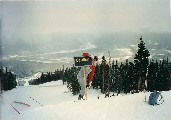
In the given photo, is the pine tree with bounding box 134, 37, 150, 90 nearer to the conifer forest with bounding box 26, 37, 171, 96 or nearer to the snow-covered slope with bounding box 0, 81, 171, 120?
the conifer forest with bounding box 26, 37, 171, 96

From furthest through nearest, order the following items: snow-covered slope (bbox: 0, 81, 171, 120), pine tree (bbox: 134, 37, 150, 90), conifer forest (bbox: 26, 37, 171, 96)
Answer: conifer forest (bbox: 26, 37, 171, 96) → pine tree (bbox: 134, 37, 150, 90) → snow-covered slope (bbox: 0, 81, 171, 120)

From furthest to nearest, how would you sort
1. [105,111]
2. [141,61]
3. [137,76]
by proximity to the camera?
1. [137,76]
2. [141,61]
3. [105,111]

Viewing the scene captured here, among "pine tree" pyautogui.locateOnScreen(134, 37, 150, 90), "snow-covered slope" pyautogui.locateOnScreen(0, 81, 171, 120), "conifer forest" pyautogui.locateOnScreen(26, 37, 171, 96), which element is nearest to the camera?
"snow-covered slope" pyautogui.locateOnScreen(0, 81, 171, 120)

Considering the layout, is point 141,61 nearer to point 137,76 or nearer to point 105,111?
point 137,76

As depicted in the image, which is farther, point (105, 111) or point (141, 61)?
point (141, 61)

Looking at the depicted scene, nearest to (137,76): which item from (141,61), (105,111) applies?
(141,61)

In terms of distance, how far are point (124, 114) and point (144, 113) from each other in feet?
2.18

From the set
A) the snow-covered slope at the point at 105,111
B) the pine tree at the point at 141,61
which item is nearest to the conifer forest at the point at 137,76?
the pine tree at the point at 141,61

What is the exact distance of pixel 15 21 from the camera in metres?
120

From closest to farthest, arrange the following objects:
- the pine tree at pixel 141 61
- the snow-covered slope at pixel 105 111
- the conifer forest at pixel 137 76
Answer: the snow-covered slope at pixel 105 111 → the pine tree at pixel 141 61 → the conifer forest at pixel 137 76

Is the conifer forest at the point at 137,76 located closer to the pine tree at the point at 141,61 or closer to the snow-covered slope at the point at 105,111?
the pine tree at the point at 141,61

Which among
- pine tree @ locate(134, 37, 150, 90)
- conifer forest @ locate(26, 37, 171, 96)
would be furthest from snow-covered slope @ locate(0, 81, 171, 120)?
pine tree @ locate(134, 37, 150, 90)

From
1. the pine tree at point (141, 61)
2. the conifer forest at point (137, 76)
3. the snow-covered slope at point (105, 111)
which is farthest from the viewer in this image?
the conifer forest at point (137, 76)

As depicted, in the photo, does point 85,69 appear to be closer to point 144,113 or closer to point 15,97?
point 144,113
